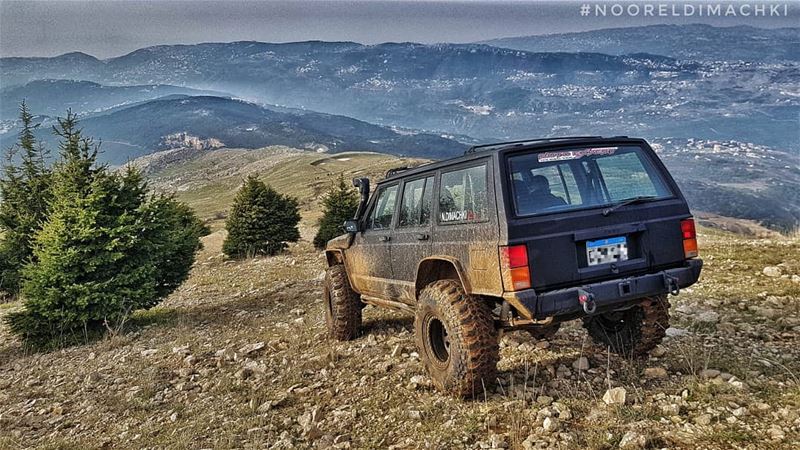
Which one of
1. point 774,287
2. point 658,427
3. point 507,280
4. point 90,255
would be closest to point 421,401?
point 507,280

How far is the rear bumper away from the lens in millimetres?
3775

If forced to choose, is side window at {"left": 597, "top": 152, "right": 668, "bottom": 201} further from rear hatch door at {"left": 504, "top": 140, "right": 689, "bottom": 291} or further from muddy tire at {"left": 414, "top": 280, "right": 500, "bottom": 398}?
muddy tire at {"left": 414, "top": 280, "right": 500, "bottom": 398}

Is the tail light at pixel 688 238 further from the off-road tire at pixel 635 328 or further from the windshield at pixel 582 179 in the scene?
the off-road tire at pixel 635 328

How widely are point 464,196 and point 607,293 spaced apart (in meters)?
1.44

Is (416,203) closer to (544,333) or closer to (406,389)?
(406,389)

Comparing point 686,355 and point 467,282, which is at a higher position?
point 467,282

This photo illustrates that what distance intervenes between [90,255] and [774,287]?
11.4 metres

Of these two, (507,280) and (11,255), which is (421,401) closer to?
(507,280)

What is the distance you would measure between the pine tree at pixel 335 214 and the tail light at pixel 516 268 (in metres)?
18.8

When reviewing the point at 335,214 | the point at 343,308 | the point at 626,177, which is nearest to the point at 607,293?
the point at 626,177

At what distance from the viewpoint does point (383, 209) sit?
6.12m

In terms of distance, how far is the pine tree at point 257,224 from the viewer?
2145 centimetres

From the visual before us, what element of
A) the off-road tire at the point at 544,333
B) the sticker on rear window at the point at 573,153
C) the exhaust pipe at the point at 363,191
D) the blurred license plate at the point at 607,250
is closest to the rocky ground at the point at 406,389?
the off-road tire at the point at 544,333

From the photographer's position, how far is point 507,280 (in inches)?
150
